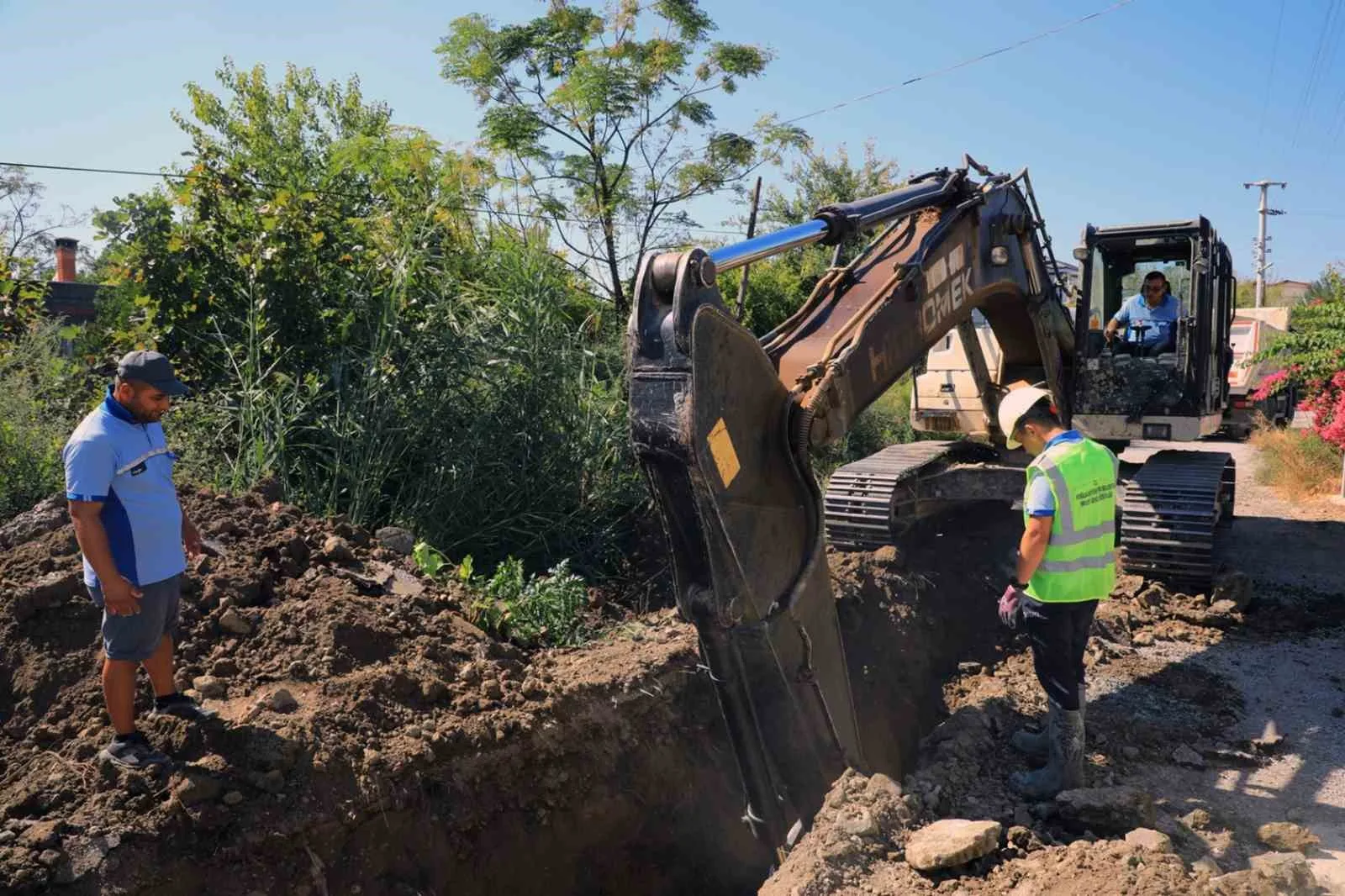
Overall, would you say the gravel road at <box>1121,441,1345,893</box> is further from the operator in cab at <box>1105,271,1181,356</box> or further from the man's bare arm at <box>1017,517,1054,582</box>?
the man's bare arm at <box>1017,517,1054,582</box>

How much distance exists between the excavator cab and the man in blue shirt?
623cm

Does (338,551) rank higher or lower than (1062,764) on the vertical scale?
higher

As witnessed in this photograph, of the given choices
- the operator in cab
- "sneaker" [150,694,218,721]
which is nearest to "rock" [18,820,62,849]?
"sneaker" [150,694,218,721]

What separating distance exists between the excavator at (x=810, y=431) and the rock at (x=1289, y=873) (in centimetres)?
145

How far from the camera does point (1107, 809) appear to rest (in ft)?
13.4

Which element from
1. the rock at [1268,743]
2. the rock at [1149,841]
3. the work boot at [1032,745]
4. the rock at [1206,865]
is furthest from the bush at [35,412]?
the rock at [1268,743]

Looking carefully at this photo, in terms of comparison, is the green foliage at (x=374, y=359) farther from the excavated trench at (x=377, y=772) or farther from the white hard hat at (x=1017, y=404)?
the white hard hat at (x=1017, y=404)

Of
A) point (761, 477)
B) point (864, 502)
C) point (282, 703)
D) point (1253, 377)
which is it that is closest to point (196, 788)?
point (282, 703)

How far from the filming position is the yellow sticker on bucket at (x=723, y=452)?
3195 millimetres

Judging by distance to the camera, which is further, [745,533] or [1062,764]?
[1062,764]

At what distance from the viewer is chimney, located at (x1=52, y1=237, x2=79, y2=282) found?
2411 cm

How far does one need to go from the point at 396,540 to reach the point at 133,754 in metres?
2.35

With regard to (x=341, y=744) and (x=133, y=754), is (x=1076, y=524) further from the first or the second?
(x=133, y=754)

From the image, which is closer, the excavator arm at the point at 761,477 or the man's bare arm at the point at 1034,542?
the excavator arm at the point at 761,477
